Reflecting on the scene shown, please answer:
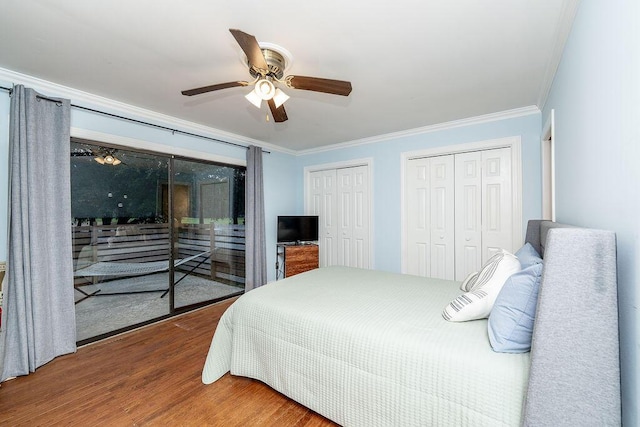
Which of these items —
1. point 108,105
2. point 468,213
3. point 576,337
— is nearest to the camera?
point 576,337

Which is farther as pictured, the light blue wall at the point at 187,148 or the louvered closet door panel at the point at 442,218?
the louvered closet door panel at the point at 442,218

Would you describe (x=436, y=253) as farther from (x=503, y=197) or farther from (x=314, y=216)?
(x=314, y=216)

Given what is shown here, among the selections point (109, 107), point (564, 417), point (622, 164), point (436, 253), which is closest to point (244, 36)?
point (622, 164)

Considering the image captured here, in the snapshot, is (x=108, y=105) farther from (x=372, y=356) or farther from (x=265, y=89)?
(x=372, y=356)

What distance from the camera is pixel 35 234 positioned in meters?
2.24

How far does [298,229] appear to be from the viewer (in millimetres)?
4551

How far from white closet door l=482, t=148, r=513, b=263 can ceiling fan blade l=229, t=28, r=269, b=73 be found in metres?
2.88

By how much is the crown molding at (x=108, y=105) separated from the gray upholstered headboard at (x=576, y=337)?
145 inches

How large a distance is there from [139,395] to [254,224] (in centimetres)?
245

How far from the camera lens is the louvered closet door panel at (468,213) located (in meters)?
3.37

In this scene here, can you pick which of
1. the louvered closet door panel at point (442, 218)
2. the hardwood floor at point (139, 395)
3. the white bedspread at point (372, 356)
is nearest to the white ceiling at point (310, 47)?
the louvered closet door panel at point (442, 218)

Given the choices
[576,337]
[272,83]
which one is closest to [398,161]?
[272,83]

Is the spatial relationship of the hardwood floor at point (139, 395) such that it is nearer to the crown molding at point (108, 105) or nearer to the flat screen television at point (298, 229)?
the flat screen television at point (298, 229)

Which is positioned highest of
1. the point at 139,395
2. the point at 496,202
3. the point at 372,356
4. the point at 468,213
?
the point at 496,202
